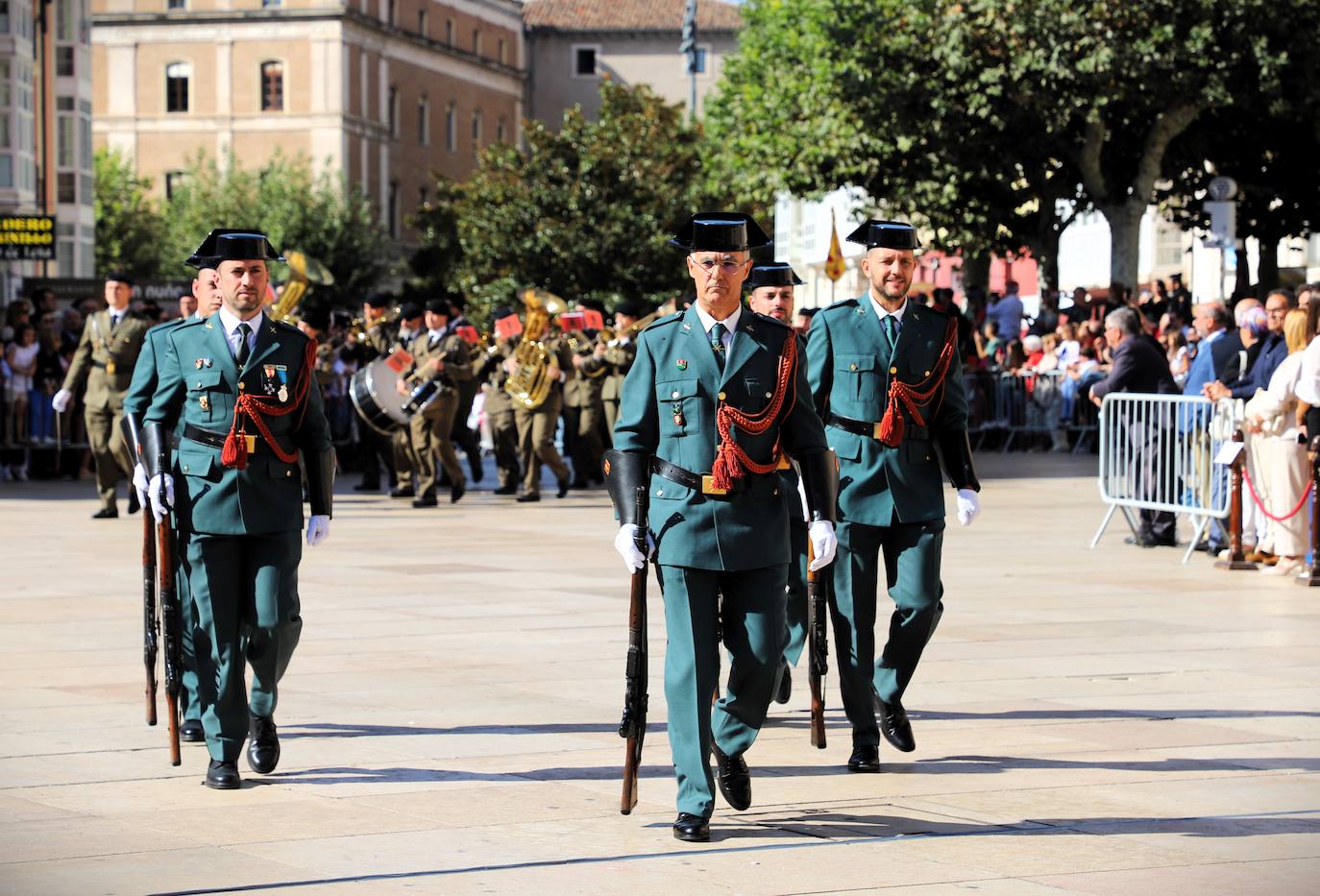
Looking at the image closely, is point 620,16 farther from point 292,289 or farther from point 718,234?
point 718,234

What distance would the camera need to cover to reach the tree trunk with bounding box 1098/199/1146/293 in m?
39.0

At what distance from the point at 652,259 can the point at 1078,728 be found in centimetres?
5042

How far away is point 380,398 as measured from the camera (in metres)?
21.6

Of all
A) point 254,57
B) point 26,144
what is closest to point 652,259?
point 26,144

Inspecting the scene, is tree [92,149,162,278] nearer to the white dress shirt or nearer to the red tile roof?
the red tile roof

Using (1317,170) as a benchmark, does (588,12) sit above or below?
above

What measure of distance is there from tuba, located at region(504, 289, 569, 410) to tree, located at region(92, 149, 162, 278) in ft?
181

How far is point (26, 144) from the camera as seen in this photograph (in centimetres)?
4816

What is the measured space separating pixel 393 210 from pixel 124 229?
14201 mm

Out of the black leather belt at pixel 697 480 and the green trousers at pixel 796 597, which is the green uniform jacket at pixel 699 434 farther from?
the green trousers at pixel 796 597

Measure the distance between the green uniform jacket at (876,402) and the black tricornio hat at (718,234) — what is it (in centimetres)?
138

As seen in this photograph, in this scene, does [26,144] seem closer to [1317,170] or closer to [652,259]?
[652,259]

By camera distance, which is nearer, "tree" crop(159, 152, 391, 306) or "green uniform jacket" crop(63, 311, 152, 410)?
"green uniform jacket" crop(63, 311, 152, 410)

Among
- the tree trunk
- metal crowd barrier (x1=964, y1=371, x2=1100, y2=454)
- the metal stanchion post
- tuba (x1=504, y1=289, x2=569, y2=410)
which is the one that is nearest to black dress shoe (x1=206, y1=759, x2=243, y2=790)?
the metal stanchion post
